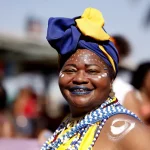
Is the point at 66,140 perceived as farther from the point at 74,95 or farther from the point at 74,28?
the point at 74,28

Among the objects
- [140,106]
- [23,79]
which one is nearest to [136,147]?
[140,106]

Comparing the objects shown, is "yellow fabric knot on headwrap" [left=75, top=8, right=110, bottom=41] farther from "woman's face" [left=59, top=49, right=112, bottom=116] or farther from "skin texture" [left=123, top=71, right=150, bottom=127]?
"skin texture" [left=123, top=71, right=150, bottom=127]

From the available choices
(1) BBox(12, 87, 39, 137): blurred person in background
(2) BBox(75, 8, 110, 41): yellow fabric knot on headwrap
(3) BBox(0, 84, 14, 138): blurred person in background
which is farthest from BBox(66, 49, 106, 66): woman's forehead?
(1) BBox(12, 87, 39, 137): blurred person in background

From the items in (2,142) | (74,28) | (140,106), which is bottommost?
(140,106)

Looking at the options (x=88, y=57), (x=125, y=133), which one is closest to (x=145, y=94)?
(x=88, y=57)

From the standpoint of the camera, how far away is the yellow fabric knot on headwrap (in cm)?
368

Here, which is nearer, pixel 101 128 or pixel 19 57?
pixel 101 128

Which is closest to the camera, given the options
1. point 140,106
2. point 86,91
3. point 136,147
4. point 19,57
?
point 136,147

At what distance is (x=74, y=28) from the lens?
12.2 feet

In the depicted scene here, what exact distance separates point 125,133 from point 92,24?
0.70 metres

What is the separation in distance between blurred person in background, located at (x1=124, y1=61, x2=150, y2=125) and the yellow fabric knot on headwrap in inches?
84.5

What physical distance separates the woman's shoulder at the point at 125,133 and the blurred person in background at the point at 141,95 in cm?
231

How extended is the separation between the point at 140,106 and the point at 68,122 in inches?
86.8

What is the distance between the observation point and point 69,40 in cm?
371
